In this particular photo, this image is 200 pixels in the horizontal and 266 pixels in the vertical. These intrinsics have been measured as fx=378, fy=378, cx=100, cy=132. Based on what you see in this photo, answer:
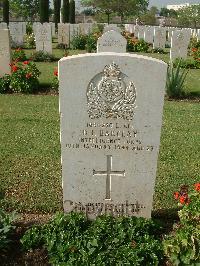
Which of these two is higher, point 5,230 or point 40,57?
point 40,57

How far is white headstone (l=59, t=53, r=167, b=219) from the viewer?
11.5 feet

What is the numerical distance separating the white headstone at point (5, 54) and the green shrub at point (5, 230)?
Result: 8.24 meters

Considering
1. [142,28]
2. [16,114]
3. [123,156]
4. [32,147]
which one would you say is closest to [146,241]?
[123,156]

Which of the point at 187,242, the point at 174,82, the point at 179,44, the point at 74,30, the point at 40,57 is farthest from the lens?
the point at 74,30

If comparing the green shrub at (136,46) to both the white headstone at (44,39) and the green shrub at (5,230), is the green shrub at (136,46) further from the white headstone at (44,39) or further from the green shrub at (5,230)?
the green shrub at (5,230)

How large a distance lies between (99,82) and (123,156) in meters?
0.83

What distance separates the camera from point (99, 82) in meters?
3.56

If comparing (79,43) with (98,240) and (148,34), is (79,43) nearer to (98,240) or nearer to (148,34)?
(148,34)

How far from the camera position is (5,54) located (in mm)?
11336

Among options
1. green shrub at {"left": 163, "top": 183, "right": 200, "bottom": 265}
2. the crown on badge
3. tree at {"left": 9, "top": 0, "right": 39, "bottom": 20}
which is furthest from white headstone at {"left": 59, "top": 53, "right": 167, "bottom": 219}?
tree at {"left": 9, "top": 0, "right": 39, "bottom": 20}

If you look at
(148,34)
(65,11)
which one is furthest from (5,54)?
(65,11)

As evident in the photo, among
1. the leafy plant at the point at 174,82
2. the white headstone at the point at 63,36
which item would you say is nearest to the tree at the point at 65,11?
the white headstone at the point at 63,36

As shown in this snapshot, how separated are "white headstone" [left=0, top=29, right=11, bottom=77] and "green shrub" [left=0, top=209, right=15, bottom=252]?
8.24 m

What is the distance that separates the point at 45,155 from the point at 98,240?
279 centimetres
